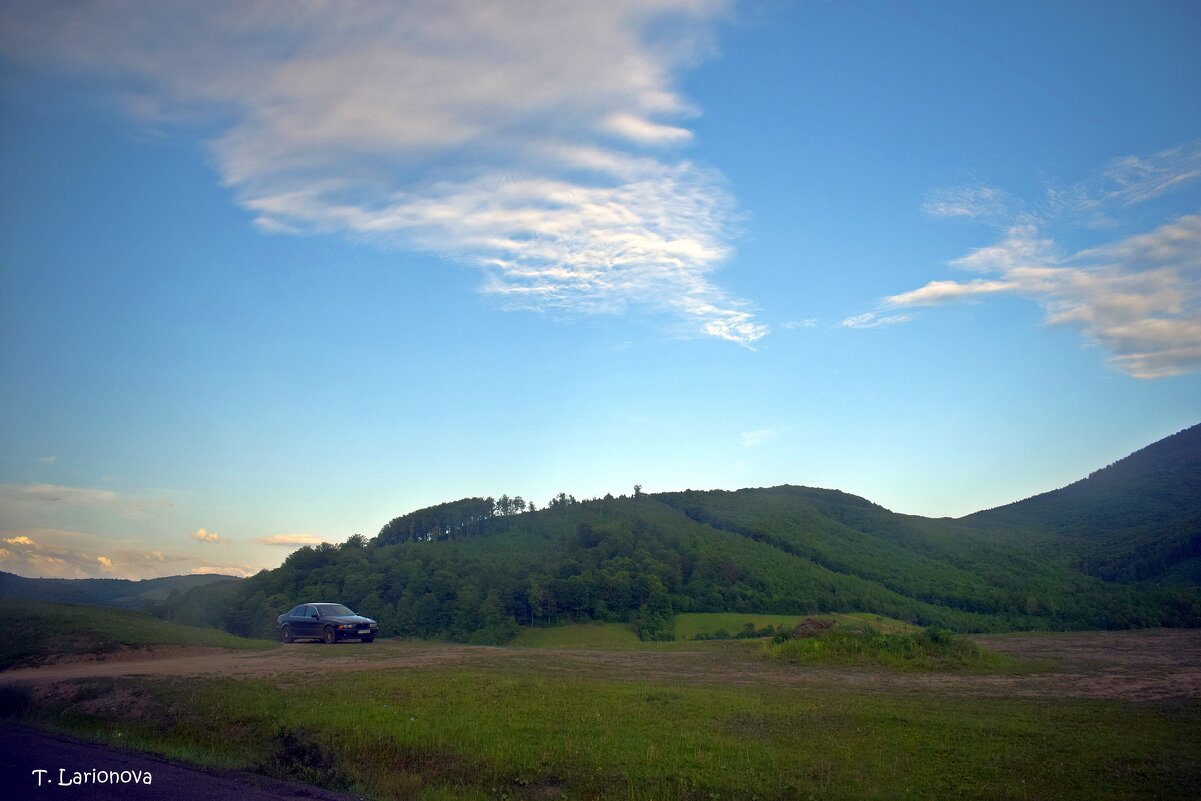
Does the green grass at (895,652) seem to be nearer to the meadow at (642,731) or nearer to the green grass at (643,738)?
the meadow at (642,731)

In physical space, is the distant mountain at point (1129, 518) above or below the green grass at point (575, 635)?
above

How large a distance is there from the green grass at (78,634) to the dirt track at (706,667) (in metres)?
0.93

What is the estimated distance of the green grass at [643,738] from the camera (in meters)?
9.86

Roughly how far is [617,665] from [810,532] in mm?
101362

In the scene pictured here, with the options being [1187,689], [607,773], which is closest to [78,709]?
[607,773]

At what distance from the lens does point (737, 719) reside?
44.2ft

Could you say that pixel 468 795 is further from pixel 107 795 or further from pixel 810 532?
pixel 810 532

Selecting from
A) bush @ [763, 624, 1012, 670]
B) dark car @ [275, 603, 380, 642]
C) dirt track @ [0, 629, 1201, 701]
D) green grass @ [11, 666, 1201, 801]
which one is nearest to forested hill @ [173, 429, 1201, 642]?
dark car @ [275, 603, 380, 642]

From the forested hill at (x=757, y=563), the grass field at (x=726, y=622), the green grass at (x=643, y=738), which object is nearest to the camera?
the green grass at (x=643, y=738)

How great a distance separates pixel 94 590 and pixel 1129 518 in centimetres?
13416

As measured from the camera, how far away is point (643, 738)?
12102mm

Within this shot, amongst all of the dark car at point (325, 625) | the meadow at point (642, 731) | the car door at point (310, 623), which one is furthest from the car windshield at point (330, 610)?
the meadow at point (642, 731)

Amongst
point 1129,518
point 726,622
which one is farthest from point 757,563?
point 1129,518

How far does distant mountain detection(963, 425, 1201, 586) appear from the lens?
80625mm
